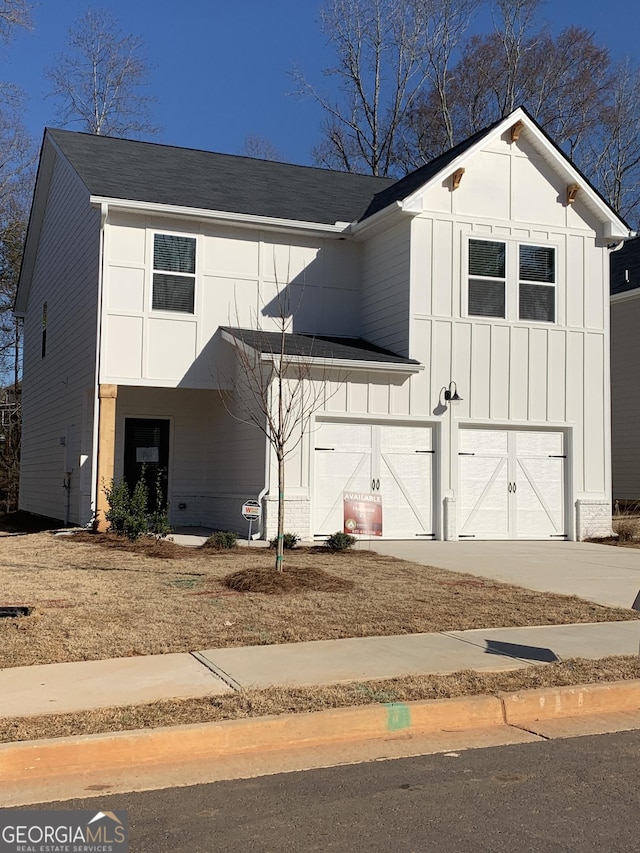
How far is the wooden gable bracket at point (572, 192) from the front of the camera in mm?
17531

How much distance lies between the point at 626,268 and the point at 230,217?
1342cm

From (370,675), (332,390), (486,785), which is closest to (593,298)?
(332,390)

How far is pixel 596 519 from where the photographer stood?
1753cm

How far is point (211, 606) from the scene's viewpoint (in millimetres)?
9039

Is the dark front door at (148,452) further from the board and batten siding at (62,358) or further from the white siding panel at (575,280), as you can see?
the white siding panel at (575,280)

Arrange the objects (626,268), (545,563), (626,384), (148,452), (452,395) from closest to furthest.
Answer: (545,563)
(452,395)
(148,452)
(626,384)
(626,268)

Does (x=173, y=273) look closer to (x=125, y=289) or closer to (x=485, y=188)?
(x=125, y=289)

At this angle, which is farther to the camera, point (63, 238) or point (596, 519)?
point (63, 238)

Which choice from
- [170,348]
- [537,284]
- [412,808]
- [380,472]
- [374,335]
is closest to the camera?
[412,808]

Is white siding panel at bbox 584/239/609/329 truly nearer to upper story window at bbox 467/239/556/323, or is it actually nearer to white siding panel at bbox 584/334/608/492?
white siding panel at bbox 584/334/608/492

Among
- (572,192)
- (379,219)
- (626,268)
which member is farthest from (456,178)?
(626,268)

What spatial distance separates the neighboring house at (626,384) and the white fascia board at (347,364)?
33.3 ft

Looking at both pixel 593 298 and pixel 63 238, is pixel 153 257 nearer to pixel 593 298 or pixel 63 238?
pixel 63 238

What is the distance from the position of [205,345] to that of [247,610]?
29.4 feet
